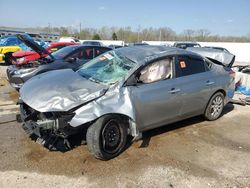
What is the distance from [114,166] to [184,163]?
43.3 inches

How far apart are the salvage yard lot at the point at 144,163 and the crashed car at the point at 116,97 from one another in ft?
0.92

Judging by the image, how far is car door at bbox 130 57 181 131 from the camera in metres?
4.09

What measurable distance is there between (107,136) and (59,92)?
38.5 inches

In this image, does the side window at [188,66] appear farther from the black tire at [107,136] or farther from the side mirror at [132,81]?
the black tire at [107,136]

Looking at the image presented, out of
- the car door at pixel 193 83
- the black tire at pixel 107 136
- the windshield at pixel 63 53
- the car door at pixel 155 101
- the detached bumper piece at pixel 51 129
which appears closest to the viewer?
the detached bumper piece at pixel 51 129

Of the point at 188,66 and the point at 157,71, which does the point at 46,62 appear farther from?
the point at 188,66

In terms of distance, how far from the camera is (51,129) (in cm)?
363

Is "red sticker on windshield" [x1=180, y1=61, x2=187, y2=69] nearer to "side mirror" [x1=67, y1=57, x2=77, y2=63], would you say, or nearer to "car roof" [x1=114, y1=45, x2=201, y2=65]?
"car roof" [x1=114, y1=45, x2=201, y2=65]

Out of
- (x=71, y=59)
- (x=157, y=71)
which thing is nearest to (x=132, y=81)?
(x=157, y=71)

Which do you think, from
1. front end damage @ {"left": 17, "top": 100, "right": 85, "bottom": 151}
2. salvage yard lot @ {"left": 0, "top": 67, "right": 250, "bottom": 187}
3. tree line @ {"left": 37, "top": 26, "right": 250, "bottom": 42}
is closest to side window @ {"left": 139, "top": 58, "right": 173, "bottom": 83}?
salvage yard lot @ {"left": 0, "top": 67, "right": 250, "bottom": 187}

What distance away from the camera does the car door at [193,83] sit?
15.8 feet

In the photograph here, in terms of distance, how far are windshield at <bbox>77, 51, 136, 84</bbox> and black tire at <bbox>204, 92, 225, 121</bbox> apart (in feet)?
7.57

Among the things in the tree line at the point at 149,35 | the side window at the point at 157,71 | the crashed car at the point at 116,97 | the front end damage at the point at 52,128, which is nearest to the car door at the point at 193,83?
the crashed car at the point at 116,97

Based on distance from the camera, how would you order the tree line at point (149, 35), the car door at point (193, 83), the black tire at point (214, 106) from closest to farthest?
the car door at point (193, 83)
the black tire at point (214, 106)
the tree line at point (149, 35)
